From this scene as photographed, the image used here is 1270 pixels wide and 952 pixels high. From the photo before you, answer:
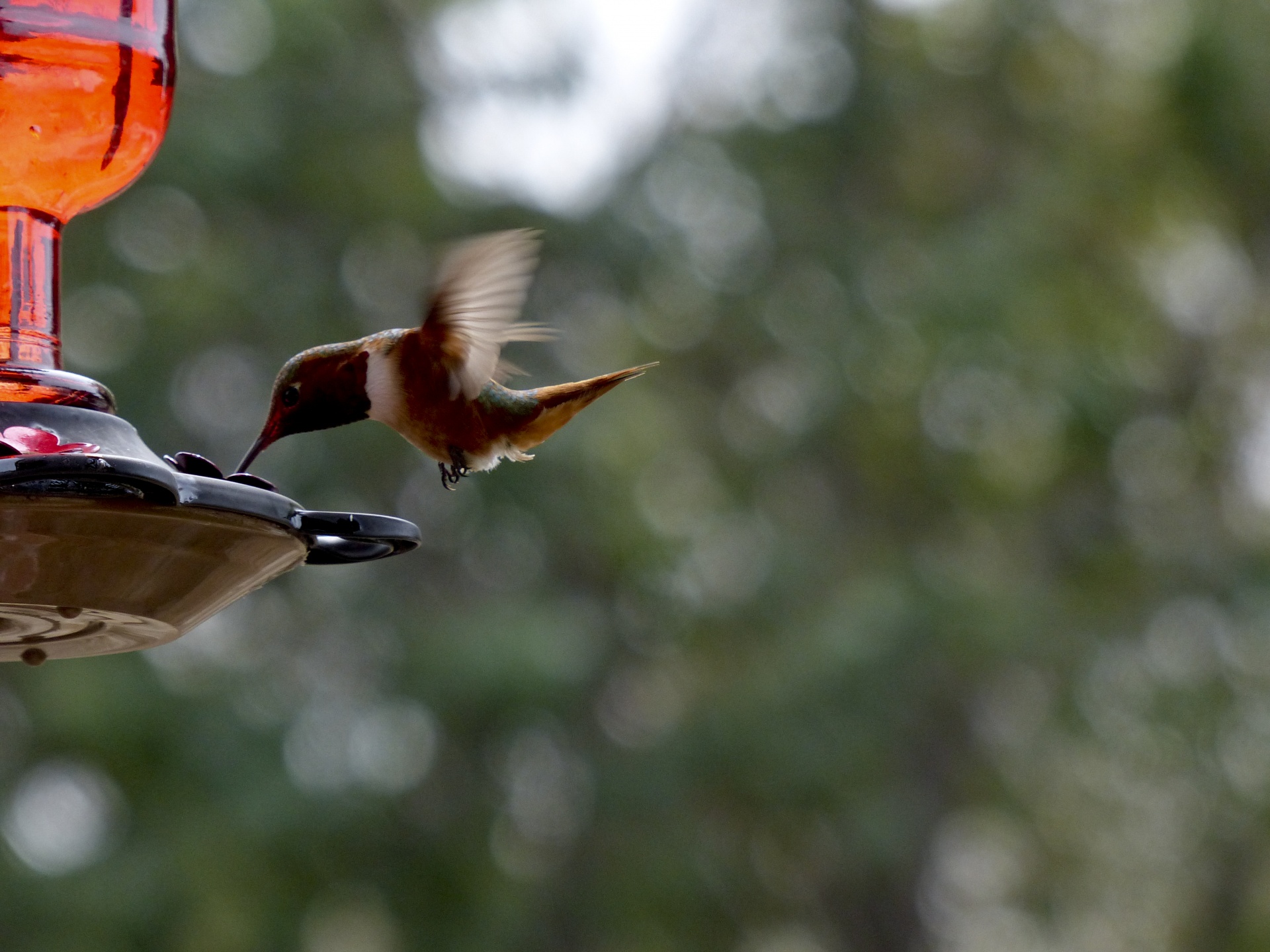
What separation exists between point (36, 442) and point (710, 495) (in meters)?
8.47

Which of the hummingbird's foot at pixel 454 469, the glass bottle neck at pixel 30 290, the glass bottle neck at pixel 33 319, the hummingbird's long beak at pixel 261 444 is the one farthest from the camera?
the hummingbird's foot at pixel 454 469

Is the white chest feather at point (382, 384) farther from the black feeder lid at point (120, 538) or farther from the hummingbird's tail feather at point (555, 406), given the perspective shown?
the black feeder lid at point (120, 538)

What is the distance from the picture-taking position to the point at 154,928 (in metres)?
7.05

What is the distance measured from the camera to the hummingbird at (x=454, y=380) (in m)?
2.18

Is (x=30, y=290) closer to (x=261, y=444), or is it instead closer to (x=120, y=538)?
(x=261, y=444)

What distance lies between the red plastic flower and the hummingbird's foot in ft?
3.37

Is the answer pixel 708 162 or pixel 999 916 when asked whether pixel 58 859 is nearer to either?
pixel 708 162

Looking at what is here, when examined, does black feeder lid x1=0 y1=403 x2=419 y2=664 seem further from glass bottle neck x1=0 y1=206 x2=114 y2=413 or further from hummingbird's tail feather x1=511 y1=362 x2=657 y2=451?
A: hummingbird's tail feather x1=511 y1=362 x2=657 y2=451

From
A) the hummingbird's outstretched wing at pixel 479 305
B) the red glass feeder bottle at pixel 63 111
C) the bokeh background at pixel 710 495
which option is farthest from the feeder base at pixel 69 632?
the bokeh background at pixel 710 495

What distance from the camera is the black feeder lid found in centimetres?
149

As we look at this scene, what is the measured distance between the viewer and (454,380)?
2473 mm

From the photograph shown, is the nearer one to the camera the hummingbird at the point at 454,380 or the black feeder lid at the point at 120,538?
the black feeder lid at the point at 120,538

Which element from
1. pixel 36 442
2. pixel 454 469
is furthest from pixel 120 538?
pixel 454 469

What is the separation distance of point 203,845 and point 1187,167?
6818mm
